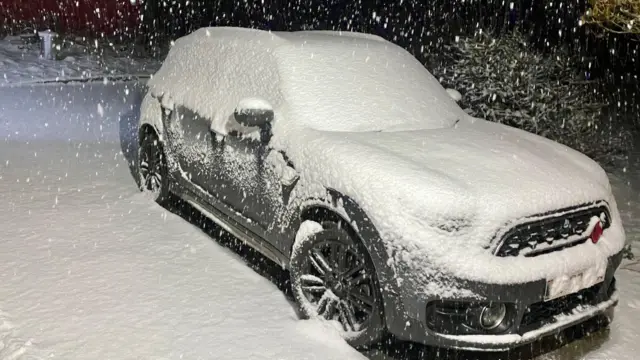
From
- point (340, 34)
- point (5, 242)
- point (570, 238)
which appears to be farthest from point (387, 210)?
point (5, 242)

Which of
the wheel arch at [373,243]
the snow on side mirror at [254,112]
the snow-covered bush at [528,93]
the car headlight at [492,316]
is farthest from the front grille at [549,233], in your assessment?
the snow-covered bush at [528,93]

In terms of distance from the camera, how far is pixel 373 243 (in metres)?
3.10

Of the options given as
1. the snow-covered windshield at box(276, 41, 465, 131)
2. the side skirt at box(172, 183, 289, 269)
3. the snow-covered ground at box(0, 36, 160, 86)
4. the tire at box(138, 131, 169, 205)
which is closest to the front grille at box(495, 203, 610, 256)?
the snow-covered windshield at box(276, 41, 465, 131)

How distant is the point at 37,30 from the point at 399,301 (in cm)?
1764

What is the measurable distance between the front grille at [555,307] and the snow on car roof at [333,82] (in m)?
1.54

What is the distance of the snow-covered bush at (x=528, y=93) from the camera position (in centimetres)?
713

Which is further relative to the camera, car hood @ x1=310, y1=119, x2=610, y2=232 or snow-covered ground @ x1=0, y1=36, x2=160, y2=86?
snow-covered ground @ x1=0, y1=36, x2=160, y2=86

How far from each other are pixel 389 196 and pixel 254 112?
117 cm

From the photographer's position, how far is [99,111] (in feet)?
34.6

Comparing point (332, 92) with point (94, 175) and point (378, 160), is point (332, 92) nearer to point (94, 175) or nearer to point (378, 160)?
point (378, 160)

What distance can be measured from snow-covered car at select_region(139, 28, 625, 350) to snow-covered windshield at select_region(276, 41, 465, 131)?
12 millimetres

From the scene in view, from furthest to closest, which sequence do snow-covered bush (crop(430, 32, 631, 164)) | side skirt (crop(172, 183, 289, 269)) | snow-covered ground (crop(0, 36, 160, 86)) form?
snow-covered ground (crop(0, 36, 160, 86)) → snow-covered bush (crop(430, 32, 631, 164)) → side skirt (crop(172, 183, 289, 269))

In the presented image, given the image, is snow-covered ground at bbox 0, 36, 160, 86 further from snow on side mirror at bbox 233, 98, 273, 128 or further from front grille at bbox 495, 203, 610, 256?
front grille at bbox 495, 203, 610, 256

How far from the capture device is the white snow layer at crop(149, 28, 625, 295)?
2.97 metres
